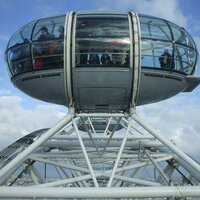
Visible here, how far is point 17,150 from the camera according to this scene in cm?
1981

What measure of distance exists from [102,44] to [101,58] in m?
0.48

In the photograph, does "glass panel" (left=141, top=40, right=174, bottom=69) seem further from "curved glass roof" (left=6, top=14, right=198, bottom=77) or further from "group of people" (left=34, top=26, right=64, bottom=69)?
"group of people" (left=34, top=26, right=64, bottom=69)

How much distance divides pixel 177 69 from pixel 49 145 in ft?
30.8

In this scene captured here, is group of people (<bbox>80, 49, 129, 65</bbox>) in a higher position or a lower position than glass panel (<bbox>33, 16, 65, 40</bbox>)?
lower

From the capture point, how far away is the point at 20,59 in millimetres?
14961

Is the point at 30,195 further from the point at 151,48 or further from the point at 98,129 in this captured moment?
the point at 98,129

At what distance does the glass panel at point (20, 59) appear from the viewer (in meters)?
14.7

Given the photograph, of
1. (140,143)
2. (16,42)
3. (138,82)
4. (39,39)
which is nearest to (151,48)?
(138,82)

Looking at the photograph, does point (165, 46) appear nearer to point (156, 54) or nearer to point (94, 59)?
point (156, 54)

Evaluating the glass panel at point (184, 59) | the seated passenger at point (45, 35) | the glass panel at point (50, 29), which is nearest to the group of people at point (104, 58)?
the glass panel at point (50, 29)

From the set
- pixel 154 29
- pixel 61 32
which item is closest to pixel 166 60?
pixel 154 29

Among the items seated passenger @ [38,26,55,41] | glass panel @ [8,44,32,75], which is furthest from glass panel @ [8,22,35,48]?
seated passenger @ [38,26,55,41]

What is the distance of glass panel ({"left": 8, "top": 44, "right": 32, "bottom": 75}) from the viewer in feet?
48.2

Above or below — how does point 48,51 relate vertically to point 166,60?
above
